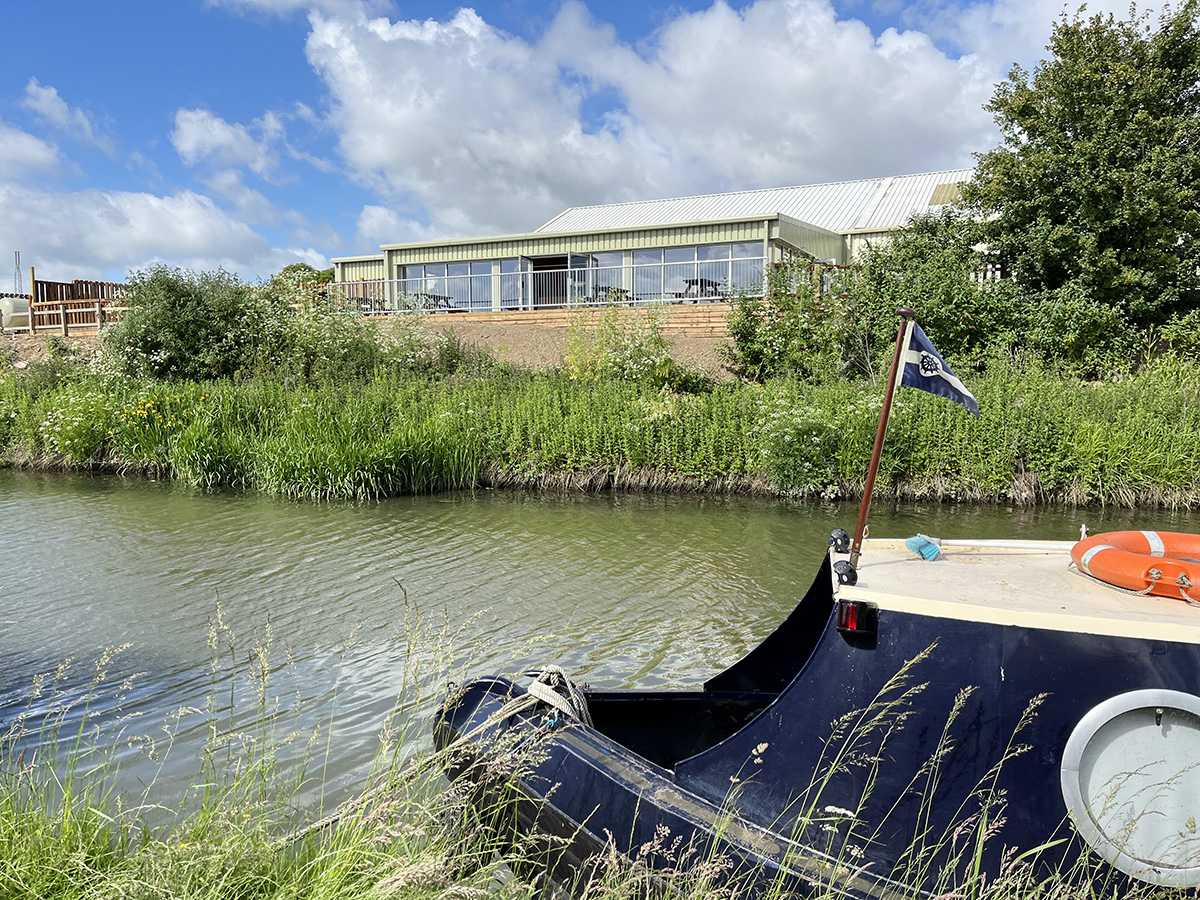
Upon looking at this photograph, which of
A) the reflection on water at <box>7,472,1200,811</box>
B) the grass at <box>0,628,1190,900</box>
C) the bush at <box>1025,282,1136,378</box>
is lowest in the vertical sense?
the reflection on water at <box>7,472,1200,811</box>

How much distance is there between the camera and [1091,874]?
8.57 feet

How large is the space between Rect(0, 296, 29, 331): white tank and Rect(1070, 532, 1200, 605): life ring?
116ft

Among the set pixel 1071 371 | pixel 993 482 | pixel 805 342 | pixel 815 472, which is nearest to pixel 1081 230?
pixel 1071 371

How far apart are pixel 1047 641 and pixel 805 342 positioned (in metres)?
15.9

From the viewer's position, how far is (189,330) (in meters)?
20.3

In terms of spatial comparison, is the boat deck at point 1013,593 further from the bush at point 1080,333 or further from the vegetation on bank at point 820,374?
the bush at point 1080,333

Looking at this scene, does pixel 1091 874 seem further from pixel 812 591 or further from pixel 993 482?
pixel 993 482

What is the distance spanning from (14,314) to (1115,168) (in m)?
35.6

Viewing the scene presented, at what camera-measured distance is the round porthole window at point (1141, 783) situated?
8.22 ft

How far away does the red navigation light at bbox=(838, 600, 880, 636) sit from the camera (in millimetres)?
2756

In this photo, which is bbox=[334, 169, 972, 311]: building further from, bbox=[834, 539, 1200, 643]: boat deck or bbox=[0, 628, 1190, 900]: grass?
bbox=[0, 628, 1190, 900]: grass

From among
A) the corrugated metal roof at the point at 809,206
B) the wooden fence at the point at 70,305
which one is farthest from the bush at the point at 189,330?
the corrugated metal roof at the point at 809,206

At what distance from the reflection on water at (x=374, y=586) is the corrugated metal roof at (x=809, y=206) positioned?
19.7m

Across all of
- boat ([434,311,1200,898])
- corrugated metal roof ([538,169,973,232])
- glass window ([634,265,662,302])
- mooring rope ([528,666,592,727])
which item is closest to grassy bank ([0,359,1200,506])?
glass window ([634,265,662,302])
